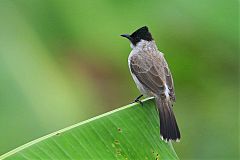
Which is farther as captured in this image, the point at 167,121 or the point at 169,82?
the point at 169,82

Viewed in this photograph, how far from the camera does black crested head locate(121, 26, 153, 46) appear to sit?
199 inches

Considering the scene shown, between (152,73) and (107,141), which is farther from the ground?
(107,141)

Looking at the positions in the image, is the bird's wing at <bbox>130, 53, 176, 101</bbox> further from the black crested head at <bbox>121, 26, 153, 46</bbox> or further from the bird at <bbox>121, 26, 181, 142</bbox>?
the black crested head at <bbox>121, 26, 153, 46</bbox>

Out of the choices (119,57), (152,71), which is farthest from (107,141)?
(119,57)

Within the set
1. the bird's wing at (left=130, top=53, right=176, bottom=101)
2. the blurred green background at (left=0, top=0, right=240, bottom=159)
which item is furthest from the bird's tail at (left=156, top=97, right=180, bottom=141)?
the blurred green background at (left=0, top=0, right=240, bottom=159)

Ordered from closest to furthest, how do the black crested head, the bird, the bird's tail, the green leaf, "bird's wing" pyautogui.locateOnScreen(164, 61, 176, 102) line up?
the green leaf, the bird's tail, the bird, "bird's wing" pyautogui.locateOnScreen(164, 61, 176, 102), the black crested head

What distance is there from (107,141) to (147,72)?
1685 mm

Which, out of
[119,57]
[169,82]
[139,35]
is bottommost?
[169,82]

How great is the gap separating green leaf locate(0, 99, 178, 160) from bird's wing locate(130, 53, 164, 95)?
107cm

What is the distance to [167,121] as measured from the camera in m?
3.97

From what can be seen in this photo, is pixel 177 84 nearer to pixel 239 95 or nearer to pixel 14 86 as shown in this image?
pixel 239 95

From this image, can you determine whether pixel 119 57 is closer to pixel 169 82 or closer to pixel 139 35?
pixel 139 35

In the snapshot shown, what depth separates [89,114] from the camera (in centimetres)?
512

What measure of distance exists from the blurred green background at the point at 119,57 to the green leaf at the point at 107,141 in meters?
1.18
